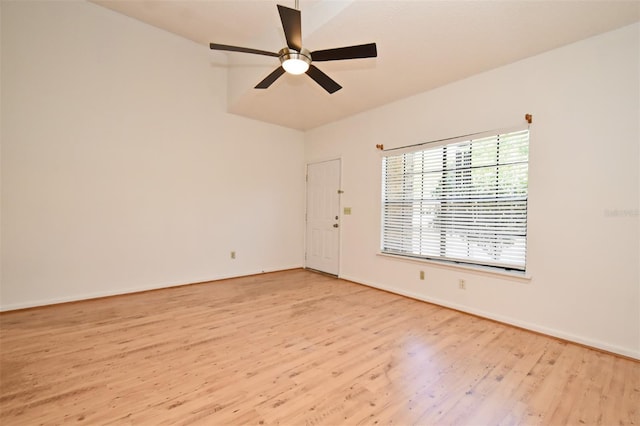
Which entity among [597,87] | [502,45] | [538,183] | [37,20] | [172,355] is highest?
[37,20]

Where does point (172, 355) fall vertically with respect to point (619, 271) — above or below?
below

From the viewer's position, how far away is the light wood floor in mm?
1714

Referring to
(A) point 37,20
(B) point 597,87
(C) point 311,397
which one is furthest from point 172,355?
(B) point 597,87

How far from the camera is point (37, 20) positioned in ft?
10.8

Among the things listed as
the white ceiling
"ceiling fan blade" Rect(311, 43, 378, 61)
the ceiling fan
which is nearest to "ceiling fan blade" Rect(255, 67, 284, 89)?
the ceiling fan

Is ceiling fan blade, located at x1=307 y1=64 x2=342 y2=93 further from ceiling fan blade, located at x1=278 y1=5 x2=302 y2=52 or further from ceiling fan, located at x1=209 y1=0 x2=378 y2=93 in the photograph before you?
ceiling fan blade, located at x1=278 y1=5 x2=302 y2=52

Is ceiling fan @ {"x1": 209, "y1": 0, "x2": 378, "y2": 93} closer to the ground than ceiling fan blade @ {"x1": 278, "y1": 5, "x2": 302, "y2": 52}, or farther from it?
closer to the ground

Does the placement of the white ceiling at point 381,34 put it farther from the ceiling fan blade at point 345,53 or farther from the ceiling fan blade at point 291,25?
the ceiling fan blade at point 291,25

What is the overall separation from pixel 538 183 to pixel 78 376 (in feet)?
14.3

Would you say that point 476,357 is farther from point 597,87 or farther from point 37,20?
point 37,20

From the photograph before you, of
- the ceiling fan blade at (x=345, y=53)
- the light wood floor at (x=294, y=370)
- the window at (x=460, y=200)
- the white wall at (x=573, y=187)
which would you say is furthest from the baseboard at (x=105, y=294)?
the ceiling fan blade at (x=345, y=53)

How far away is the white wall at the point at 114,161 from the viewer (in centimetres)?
328

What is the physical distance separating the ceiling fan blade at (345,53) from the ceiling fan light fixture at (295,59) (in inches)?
2.8

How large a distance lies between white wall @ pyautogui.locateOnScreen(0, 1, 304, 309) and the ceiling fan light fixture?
111 inches
